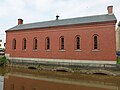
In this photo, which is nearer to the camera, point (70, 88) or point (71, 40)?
point (70, 88)

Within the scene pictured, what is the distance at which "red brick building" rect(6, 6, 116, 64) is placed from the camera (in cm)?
2361

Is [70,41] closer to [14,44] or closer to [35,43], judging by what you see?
[35,43]

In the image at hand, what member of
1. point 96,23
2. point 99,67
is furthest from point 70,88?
point 96,23

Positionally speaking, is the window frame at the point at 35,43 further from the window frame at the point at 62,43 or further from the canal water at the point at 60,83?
the canal water at the point at 60,83

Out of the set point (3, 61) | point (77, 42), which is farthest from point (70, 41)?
point (3, 61)

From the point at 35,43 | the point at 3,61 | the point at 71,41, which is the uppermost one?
the point at 71,41

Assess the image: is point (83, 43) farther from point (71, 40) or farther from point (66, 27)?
point (66, 27)

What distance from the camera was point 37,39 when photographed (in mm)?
30109

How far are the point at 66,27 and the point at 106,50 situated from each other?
7.10m

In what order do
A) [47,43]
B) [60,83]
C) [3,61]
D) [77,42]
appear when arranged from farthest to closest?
[3,61] → [47,43] → [77,42] → [60,83]

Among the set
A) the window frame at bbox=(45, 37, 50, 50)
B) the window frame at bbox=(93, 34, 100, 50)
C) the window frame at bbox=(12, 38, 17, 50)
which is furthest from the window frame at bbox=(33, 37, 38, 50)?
the window frame at bbox=(93, 34, 100, 50)

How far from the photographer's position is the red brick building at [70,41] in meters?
23.6

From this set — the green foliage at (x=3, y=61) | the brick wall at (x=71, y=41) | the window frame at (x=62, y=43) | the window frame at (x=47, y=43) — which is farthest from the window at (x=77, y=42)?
the green foliage at (x=3, y=61)

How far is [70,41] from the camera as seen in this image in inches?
1049
